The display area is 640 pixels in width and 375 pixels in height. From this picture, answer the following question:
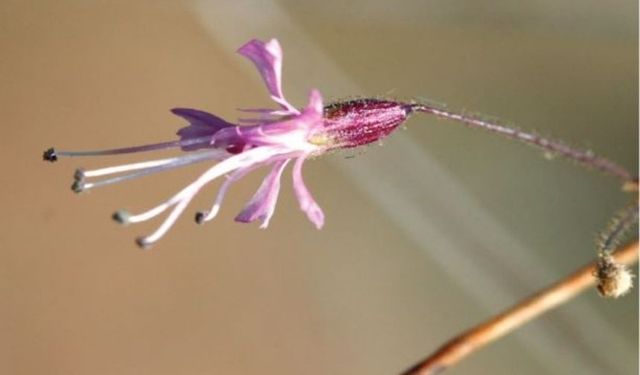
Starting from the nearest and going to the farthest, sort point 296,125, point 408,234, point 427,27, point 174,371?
point 296,125 < point 174,371 < point 408,234 < point 427,27

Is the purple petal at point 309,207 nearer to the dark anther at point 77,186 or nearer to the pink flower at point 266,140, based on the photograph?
the pink flower at point 266,140

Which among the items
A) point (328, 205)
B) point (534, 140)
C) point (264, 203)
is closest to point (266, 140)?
point (264, 203)

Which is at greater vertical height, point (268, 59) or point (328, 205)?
point (328, 205)

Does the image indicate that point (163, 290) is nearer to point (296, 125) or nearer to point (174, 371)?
point (174, 371)

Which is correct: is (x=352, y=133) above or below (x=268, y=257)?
below

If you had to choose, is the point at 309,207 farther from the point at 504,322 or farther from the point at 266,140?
the point at 504,322

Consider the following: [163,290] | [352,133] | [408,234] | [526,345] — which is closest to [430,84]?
[408,234]
